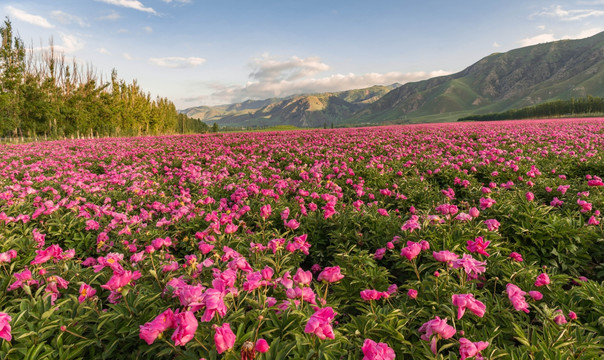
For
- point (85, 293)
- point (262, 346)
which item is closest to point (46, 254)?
point (85, 293)

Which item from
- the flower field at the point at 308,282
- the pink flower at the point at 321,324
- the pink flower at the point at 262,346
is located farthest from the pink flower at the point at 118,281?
the pink flower at the point at 321,324

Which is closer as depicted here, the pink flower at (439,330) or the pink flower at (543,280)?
the pink flower at (439,330)

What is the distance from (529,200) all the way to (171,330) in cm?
508

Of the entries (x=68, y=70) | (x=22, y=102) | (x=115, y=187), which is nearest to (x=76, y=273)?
(x=115, y=187)

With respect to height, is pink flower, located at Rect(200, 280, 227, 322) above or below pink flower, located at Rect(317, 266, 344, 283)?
above

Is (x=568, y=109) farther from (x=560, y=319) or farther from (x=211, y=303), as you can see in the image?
(x=211, y=303)

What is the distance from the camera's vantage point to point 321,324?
1588 millimetres

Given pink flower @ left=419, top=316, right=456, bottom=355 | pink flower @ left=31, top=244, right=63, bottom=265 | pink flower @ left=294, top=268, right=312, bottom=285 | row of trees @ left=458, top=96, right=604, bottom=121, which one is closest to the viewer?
pink flower @ left=419, top=316, right=456, bottom=355

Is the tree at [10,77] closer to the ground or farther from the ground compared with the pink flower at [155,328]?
farther from the ground

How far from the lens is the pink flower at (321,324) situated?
155cm

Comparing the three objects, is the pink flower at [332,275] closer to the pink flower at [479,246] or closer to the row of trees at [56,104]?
the pink flower at [479,246]

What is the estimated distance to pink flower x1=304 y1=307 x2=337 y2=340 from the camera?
5.09 ft

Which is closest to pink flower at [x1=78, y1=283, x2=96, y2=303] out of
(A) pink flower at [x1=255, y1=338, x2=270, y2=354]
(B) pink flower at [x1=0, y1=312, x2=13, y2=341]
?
(B) pink flower at [x1=0, y1=312, x2=13, y2=341]

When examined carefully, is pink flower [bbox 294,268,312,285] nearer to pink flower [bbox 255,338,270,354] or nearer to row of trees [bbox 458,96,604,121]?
pink flower [bbox 255,338,270,354]
